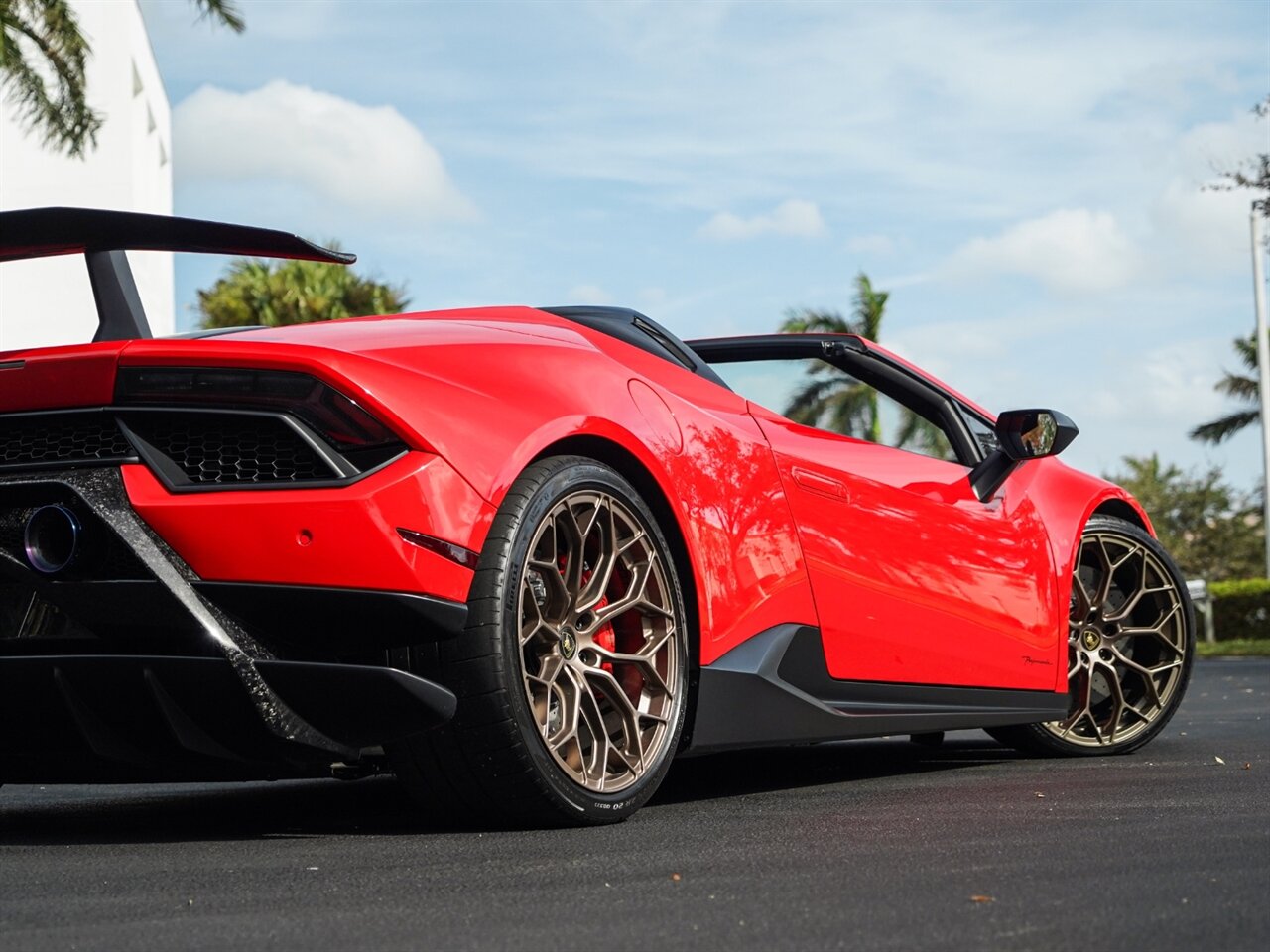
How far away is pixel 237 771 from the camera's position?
3646 millimetres

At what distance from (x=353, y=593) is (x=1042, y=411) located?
310 cm

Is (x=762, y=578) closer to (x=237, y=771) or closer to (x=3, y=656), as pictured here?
(x=237, y=771)

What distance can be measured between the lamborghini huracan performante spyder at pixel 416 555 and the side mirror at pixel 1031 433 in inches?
41.6

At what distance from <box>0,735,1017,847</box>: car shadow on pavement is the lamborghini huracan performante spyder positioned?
22 cm

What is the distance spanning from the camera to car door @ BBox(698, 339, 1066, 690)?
183 inches

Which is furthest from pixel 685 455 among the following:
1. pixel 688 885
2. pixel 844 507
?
pixel 688 885

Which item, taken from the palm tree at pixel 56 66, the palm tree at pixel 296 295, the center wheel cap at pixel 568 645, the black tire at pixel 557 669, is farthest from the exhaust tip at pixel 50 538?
the palm tree at pixel 296 295

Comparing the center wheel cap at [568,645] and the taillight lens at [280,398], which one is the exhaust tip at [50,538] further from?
the center wheel cap at [568,645]

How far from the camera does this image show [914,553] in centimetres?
500

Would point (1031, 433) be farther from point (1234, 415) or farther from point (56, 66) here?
point (1234, 415)

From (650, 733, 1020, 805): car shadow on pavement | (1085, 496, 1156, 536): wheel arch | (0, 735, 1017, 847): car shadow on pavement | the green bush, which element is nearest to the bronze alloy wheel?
(0, 735, 1017, 847): car shadow on pavement

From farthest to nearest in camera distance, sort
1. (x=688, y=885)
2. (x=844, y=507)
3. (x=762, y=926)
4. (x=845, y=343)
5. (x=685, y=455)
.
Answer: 1. (x=845, y=343)
2. (x=844, y=507)
3. (x=685, y=455)
4. (x=688, y=885)
5. (x=762, y=926)

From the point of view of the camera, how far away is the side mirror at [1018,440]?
5.68 m

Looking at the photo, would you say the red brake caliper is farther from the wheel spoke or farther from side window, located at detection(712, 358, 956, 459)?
the wheel spoke
